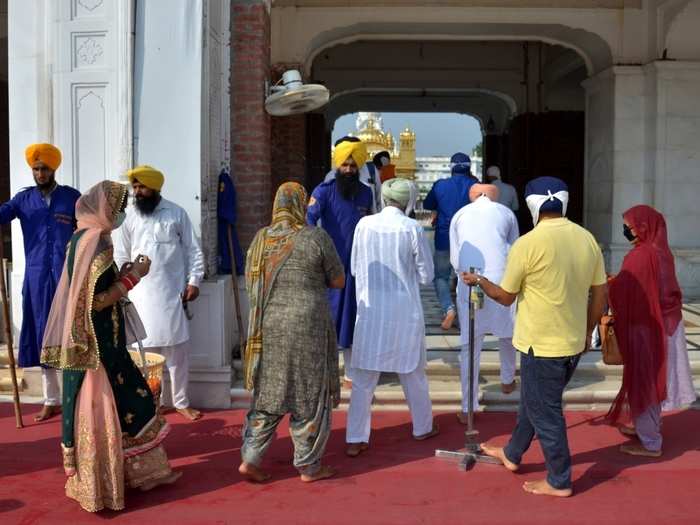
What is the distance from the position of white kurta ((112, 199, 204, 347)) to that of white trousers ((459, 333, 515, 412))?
1845mm

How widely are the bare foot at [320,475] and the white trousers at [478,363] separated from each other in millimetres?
1198

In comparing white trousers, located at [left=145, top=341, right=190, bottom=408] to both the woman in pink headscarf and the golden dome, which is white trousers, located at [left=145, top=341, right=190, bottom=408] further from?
the golden dome

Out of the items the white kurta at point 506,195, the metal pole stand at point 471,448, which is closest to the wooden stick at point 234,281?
the metal pole stand at point 471,448

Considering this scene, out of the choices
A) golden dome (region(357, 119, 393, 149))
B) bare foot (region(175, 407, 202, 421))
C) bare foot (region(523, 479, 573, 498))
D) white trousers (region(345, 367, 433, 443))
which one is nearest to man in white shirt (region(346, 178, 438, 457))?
white trousers (region(345, 367, 433, 443))

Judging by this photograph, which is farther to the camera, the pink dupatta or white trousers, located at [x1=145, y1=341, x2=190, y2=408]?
white trousers, located at [x1=145, y1=341, x2=190, y2=408]

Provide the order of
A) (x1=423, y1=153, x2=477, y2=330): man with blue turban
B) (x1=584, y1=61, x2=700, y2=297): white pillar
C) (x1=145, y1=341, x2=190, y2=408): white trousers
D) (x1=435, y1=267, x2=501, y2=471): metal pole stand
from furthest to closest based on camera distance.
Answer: (x1=584, y1=61, x2=700, y2=297): white pillar
(x1=423, y1=153, x2=477, y2=330): man with blue turban
(x1=145, y1=341, x2=190, y2=408): white trousers
(x1=435, y1=267, x2=501, y2=471): metal pole stand

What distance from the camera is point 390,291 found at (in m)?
4.75

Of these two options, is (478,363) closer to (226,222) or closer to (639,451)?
(639,451)

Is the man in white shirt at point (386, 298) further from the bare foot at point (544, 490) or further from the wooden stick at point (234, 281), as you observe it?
the wooden stick at point (234, 281)

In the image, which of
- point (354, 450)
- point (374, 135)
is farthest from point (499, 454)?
point (374, 135)

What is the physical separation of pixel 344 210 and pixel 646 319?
6.97 feet

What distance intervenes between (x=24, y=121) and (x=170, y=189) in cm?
125

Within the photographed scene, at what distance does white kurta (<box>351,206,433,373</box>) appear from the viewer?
4.73 m

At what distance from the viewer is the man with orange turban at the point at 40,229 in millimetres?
5387
